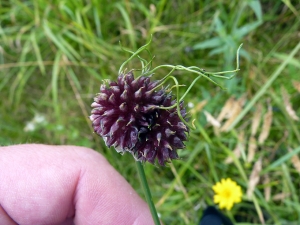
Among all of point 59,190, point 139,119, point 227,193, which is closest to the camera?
point 139,119

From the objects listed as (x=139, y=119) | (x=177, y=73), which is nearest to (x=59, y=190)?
(x=139, y=119)

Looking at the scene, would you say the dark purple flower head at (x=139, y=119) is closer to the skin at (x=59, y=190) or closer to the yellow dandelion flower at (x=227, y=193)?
the skin at (x=59, y=190)

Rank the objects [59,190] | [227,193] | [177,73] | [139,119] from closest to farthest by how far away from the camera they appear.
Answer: [139,119], [59,190], [227,193], [177,73]

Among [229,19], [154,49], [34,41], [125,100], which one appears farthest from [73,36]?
[125,100]

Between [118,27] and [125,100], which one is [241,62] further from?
[125,100]

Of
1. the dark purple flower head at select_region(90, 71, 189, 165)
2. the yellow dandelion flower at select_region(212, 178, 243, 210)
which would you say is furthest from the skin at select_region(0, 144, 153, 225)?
the dark purple flower head at select_region(90, 71, 189, 165)

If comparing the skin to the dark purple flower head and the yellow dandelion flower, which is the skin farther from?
the dark purple flower head

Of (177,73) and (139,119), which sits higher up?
(139,119)

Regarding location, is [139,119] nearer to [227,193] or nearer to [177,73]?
[227,193]
